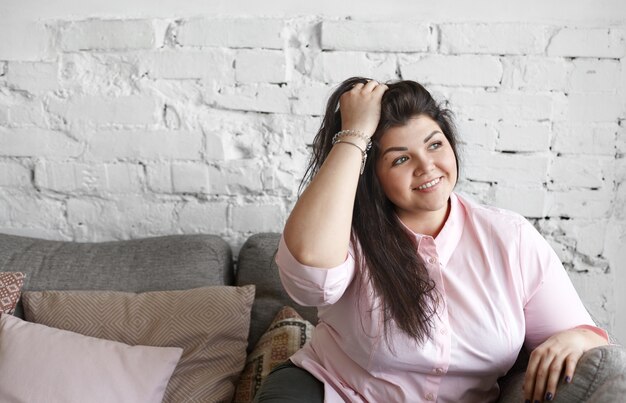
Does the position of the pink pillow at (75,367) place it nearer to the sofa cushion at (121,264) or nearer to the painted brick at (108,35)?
the sofa cushion at (121,264)

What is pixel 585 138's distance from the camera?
6.58 feet

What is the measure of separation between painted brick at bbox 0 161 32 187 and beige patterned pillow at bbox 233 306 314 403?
3.15 ft

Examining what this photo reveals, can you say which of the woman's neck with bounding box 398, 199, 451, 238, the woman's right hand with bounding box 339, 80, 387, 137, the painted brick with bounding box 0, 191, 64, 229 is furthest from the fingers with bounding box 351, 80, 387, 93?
the painted brick with bounding box 0, 191, 64, 229

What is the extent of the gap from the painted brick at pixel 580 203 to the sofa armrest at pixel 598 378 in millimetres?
878

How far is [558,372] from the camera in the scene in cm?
126

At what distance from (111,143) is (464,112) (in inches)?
43.7

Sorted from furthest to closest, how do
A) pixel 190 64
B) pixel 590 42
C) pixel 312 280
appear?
1. pixel 190 64
2. pixel 590 42
3. pixel 312 280

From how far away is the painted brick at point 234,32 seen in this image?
2.01 meters

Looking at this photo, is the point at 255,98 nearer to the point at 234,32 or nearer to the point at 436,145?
the point at 234,32

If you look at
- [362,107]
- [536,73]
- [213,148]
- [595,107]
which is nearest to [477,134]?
[536,73]

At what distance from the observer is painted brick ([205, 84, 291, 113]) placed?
2051mm

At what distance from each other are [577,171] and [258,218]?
1.00 meters

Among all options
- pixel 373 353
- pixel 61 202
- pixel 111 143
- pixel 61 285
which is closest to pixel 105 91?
pixel 111 143

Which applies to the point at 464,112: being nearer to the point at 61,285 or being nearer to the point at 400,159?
the point at 400,159
